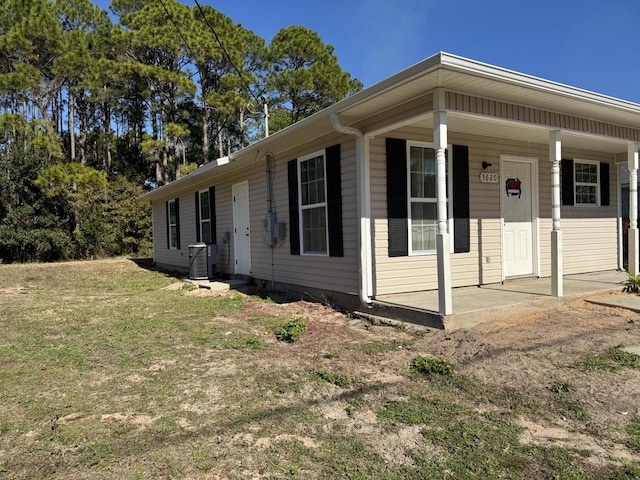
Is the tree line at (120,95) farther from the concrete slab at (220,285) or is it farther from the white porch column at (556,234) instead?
the white porch column at (556,234)

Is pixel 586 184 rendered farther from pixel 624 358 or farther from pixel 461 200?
pixel 624 358

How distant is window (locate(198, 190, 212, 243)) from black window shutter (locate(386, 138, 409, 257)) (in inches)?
255

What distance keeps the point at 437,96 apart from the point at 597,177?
5.56 metres

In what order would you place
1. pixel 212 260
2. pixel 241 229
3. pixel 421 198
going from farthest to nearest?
pixel 212 260, pixel 241 229, pixel 421 198

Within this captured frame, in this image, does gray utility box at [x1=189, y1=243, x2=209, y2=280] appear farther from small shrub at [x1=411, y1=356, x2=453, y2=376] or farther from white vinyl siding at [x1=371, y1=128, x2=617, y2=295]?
small shrub at [x1=411, y1=356, x2=453, y2=376]

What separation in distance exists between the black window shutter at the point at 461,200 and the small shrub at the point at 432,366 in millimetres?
3005

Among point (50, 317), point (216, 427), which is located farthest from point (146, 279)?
point (216, 427)

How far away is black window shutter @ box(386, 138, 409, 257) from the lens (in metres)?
6.02

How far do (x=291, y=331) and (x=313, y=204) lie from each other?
261cm

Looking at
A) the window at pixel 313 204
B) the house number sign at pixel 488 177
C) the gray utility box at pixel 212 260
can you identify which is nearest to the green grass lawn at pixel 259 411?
the window at pixel 313 204

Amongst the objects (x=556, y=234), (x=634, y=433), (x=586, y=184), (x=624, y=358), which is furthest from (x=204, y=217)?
(x=634, y=433)

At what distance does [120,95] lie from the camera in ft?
75.9

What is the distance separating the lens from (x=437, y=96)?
15.6 ft

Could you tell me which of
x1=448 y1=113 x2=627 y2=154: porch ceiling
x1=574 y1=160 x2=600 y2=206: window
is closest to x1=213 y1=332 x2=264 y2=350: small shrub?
x1=448 y1=113 x2=627 y2=154: porch ceiling
